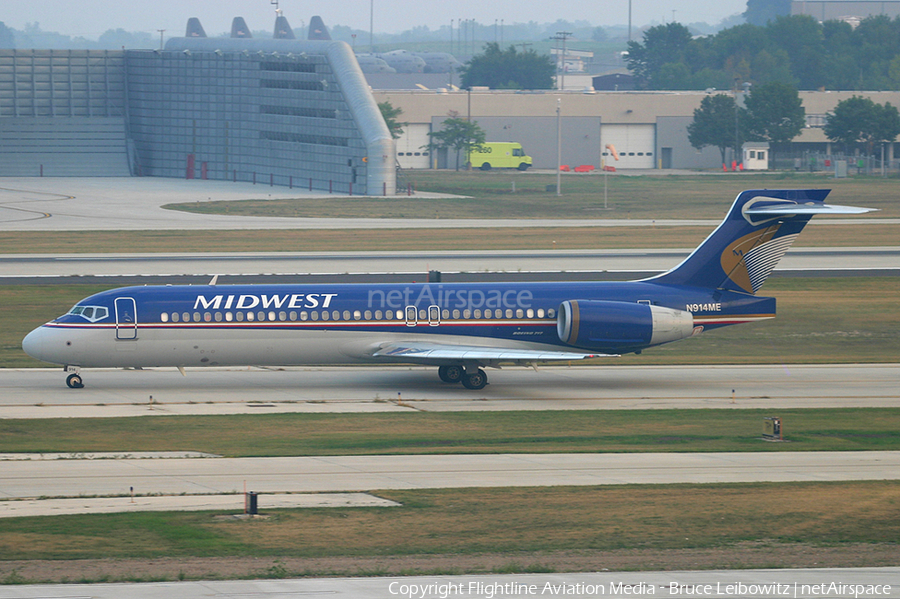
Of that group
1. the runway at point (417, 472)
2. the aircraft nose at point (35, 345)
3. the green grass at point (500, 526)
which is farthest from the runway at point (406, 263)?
the green grass at point (500, 526)

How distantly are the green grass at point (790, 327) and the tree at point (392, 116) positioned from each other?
9994 cm

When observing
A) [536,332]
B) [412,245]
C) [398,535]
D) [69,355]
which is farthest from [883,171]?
[398,535]

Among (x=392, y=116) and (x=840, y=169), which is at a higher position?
(x=392, y=116)

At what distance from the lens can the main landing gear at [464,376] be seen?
1457 inches

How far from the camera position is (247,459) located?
27.2 m

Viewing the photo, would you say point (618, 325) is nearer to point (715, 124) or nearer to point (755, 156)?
point (755, 156)

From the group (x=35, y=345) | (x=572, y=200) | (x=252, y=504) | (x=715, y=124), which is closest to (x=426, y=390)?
(x=35, y=345)

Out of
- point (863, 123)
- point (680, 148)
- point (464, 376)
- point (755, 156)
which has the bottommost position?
Result: point (464, 376)

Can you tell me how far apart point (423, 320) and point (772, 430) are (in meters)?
12.5

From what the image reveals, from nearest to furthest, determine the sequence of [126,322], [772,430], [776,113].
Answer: [772,430], [126,322], [776,113]

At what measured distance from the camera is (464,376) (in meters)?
37.2

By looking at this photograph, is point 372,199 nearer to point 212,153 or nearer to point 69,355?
point 212,153

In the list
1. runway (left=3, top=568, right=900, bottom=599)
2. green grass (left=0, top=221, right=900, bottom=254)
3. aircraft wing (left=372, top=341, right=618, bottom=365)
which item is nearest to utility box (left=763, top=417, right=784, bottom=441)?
aircraft wing (left=372, top=341, right=618, bottom=365)

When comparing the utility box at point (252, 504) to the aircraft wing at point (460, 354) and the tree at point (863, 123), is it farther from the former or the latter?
the tree at point (863, 123)
